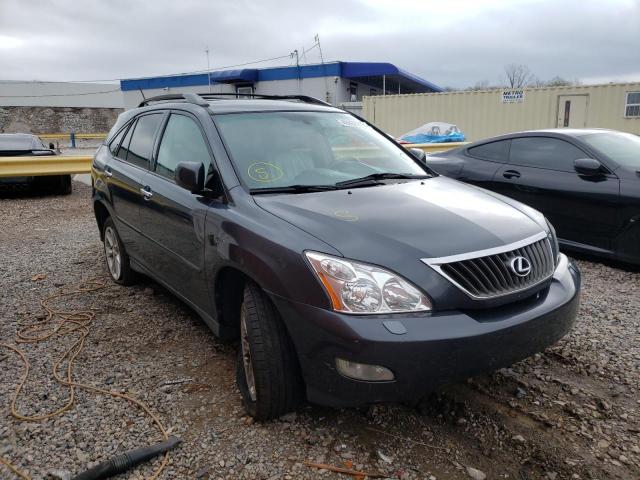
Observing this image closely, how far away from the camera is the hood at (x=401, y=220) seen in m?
2.46

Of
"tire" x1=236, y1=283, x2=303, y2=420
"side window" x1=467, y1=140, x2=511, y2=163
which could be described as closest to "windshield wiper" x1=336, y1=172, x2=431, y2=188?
"tire" x1=236, y1=283, x2=303, y2=420

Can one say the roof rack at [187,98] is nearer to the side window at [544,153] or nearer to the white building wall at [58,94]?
the side window at [544,153]

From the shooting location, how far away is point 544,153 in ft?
19.7

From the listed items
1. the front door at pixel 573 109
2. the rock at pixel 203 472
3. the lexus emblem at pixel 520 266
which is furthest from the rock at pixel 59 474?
the front door at pixel 573 109

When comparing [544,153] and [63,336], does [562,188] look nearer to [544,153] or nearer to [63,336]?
[544,153]

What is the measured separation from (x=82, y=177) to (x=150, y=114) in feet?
40.8

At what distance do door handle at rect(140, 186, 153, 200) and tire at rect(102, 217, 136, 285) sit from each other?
3.27 feet

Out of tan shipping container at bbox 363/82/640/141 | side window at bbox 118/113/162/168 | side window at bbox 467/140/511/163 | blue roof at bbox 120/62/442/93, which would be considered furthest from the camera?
blue roof at bbox 120/62/442/93

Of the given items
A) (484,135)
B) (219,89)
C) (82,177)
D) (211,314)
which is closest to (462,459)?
(211,314)

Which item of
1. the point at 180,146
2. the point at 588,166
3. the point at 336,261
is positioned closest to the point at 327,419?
the point at 336,261

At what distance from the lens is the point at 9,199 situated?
11.1 metres

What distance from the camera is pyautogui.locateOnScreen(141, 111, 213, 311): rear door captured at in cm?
329

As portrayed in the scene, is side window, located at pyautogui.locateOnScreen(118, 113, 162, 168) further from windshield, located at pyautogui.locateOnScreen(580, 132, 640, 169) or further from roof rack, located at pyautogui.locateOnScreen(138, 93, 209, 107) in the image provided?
windshield, located at pyautogui.locateOnScreen(580, 132, 640, 169)

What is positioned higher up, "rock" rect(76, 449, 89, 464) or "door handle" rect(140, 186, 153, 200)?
"door handle" rect(140, 186, 153, 200)
